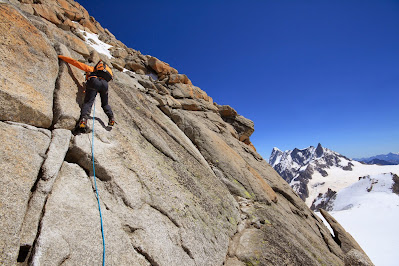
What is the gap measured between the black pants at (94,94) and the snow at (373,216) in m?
70.9

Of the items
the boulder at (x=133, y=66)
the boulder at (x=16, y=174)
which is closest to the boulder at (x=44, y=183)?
the boulder at (x=16, y=174)

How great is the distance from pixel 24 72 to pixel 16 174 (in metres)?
4.44

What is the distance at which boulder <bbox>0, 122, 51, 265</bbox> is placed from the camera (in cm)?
409

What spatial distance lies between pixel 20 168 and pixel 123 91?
9.43 meters

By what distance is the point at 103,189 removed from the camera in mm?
6773

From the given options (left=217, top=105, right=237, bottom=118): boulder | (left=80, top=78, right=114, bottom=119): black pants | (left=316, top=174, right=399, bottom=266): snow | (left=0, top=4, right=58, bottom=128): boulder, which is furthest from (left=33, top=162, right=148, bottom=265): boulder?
(left=316, top=174, right=399, bottom=266): snow

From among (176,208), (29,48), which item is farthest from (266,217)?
(29,48)

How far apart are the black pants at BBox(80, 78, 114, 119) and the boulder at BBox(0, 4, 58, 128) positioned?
1298mm

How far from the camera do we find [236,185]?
547 inches

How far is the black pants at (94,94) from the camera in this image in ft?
27.5

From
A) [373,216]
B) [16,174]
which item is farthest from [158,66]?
[373,216]

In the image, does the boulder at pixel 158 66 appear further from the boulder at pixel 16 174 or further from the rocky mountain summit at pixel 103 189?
the boulder at pixel 16 174

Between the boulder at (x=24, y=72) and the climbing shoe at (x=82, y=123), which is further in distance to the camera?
the climbing shoe at (x=82, y=123)

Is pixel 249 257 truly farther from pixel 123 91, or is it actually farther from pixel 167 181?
pixel 123 91
